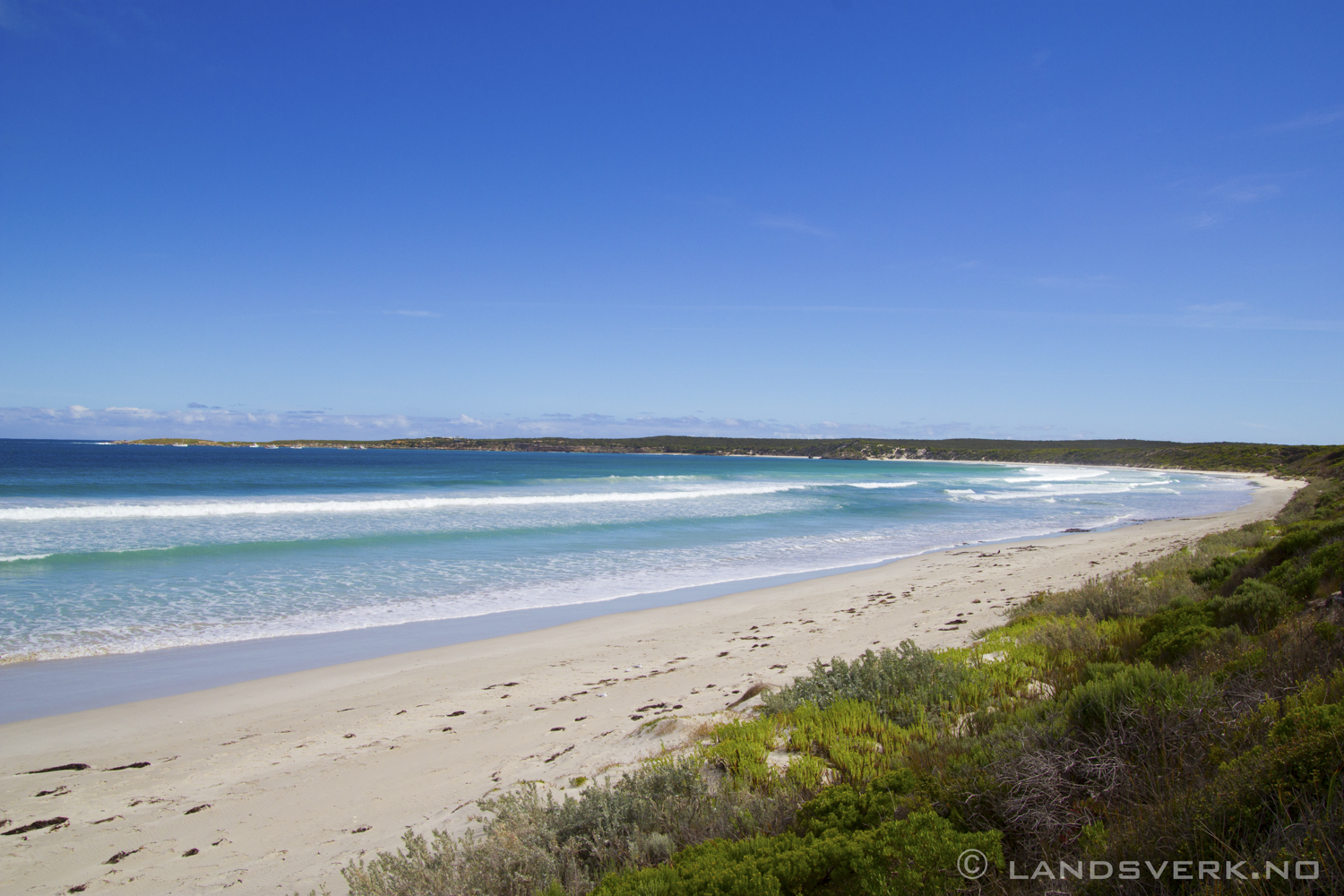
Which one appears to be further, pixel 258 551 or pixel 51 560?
pixel 258 551

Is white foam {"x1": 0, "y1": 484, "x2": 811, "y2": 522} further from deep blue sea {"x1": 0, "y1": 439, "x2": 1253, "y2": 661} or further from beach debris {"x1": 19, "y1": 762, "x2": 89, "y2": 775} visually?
beach debris {"x1": 19, "y1": 762, "x2": 89, "y2": 775}

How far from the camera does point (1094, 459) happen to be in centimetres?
11869

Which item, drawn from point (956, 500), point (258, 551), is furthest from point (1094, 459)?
point (258, 551)

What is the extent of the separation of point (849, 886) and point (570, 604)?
38.1 feet

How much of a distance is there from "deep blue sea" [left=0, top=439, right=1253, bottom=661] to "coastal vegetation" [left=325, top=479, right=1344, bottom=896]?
9.87 metres

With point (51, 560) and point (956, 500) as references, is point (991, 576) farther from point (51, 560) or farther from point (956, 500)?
point (956, 500)

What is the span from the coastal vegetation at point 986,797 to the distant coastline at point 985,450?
5921 cm

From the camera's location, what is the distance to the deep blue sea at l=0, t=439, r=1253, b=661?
41.6 feet

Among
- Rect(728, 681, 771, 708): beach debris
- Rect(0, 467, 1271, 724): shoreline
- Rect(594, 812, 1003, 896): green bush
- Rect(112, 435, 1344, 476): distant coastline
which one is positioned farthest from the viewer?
Rect(112, 435, 1344, 476): distant coastline

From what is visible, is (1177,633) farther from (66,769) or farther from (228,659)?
→ (228,659)

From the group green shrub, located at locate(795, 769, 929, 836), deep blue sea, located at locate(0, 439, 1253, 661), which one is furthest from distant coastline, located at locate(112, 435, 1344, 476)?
green shrub, located at locate(795, 769, 929, 836)

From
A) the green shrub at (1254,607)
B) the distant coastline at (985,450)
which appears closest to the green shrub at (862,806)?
the green shrub at (1254,607)

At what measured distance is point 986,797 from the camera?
3359 millimetres

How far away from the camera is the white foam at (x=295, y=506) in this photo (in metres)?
26.8
